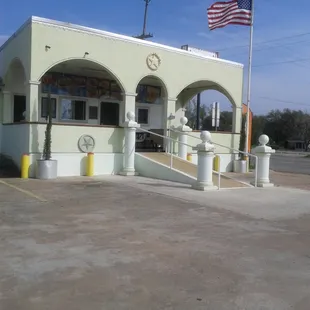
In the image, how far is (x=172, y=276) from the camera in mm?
4742

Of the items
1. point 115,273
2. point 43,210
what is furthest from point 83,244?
point 43,210

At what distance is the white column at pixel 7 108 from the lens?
17062mm

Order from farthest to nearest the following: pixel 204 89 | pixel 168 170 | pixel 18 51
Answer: pixel 204 89 → pixel 18 51 → pixel 168 170

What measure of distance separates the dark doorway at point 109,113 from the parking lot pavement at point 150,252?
9342 millimetres

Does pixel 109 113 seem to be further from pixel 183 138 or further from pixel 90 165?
pixel 90 165

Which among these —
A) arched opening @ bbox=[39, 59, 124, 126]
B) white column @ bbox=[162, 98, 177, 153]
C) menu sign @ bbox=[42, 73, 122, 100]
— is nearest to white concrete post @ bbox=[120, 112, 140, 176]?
arched opening @ bbox=[39, 59, 124, 126]

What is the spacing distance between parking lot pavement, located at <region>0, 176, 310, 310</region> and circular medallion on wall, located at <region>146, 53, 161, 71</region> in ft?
25.0

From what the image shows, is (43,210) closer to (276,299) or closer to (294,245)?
(294,245)

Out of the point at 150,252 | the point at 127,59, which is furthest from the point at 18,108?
the point at 150,252

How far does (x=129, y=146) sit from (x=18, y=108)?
5.46 m

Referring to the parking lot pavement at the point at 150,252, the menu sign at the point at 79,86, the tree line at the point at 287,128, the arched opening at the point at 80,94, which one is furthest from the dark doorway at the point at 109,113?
the tree line at the point at 287,128

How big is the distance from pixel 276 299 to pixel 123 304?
151 centimetres

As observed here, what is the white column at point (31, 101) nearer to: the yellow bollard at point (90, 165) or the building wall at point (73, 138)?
the building wall at point (73, 138)

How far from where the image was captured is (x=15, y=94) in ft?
57.0
